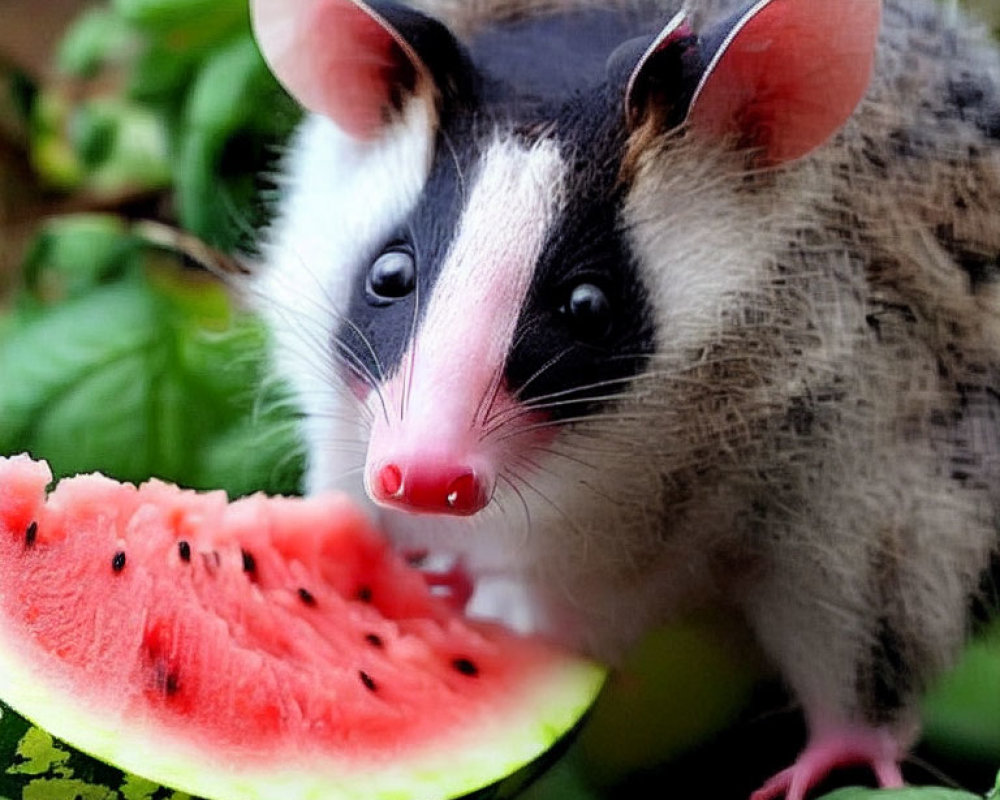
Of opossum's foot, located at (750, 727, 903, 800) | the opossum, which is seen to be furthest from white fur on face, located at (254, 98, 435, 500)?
opossum's foot, located at (750, 727, 903, 800)

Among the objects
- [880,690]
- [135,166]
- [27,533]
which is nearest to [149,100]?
[135,166]

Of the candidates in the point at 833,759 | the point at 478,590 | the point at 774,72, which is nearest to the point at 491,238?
the point at 774,72

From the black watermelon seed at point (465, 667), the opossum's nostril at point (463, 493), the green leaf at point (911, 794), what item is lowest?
the black watermelon seed at point (465, 667)

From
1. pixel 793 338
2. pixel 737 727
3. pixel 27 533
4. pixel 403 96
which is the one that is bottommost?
pixel 737 727

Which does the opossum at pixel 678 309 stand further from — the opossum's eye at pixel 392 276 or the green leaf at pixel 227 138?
the green leaf at pixel 227 138

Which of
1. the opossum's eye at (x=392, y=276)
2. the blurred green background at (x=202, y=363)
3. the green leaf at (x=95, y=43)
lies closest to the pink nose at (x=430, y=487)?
the opossum's eye at (x=392, y=276)

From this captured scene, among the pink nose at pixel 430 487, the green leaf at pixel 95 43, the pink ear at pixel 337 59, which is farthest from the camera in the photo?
the green leaf at pixel 95 43

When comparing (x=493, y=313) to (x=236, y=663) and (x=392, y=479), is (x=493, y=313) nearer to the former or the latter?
(x=392, y=479)

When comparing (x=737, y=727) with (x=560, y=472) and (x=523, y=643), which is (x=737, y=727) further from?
(x=560, y=472)
